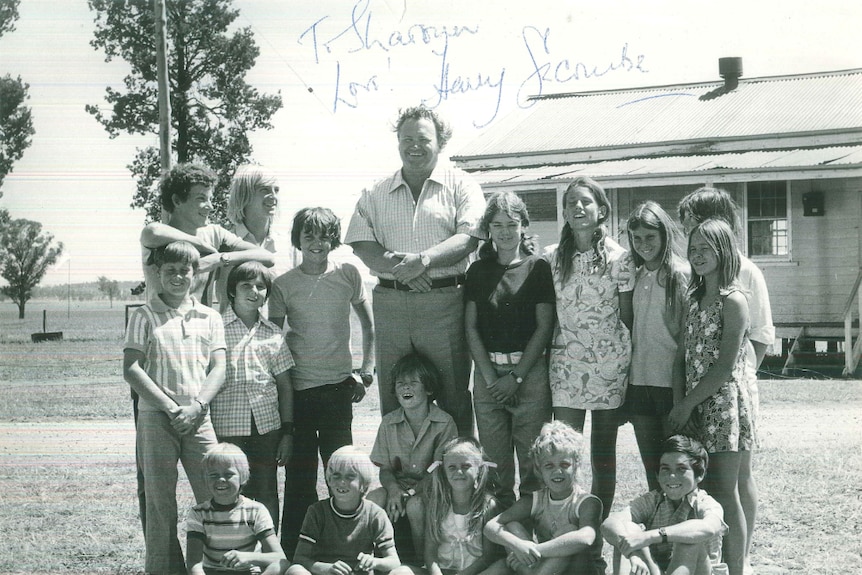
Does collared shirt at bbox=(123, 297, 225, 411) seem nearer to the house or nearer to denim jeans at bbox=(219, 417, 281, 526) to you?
denim jeans at bbox=(219, 417, 281, 526)

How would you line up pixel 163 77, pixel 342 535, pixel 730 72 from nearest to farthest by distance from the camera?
pixel 342 535, pixel 163 77, pixel 730 72

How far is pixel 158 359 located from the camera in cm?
378

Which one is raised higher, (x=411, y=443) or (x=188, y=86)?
(x=188, y=86)

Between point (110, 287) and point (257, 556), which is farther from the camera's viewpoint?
point (110, 287)

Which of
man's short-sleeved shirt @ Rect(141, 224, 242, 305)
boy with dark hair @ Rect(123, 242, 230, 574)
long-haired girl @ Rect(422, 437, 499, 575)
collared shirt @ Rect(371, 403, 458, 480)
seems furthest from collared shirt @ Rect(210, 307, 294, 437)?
long-haired girl @ Rect(422, 437, 499, 575)

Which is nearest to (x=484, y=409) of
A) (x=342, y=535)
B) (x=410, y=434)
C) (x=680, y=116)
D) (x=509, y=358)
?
(x=509, y=358)

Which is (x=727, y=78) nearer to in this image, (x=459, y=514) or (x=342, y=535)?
(x=459, y=514)

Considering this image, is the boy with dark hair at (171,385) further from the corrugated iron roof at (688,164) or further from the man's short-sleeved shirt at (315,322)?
the corrugated iron roof at (688,164)

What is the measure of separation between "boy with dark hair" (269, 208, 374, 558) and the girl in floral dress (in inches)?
38.5

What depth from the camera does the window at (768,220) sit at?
13.8 m

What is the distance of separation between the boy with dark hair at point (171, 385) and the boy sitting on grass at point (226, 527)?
24cm

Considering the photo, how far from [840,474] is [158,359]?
15.4 feet

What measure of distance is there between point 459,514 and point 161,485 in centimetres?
128

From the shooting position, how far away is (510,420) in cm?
414
